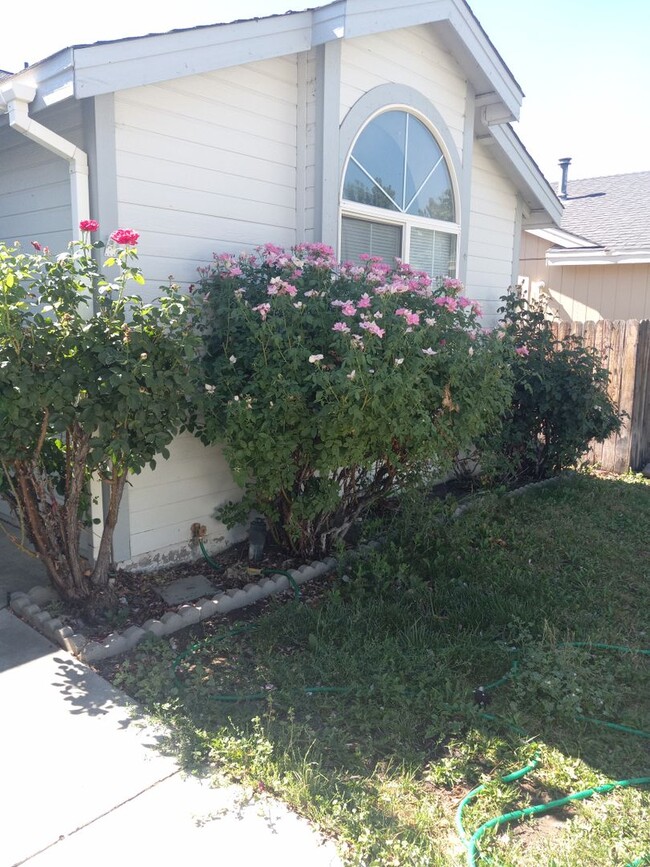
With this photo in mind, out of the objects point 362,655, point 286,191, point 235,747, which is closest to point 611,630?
point 362,655

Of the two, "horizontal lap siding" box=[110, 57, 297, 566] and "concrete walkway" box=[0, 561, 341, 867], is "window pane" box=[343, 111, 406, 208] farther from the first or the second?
"concrete walkway" box=[0, 561, 341, 867]

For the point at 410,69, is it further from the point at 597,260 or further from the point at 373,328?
the point at 597,260

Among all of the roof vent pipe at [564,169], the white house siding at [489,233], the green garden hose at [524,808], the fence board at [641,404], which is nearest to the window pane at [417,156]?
the white house siding at [489,233]

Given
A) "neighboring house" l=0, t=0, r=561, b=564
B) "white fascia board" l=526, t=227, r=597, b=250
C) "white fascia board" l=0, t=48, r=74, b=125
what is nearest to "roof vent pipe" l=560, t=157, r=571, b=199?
"white fascia board" l=526, t=227, r=597, b=250

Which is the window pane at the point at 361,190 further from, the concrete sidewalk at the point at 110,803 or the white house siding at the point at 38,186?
the concrete sidewalk at the point at 110,803

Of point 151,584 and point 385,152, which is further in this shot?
point 385,152

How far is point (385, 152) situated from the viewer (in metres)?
5.89

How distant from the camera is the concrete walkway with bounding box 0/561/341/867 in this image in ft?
7.58

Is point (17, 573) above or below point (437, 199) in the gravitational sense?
below

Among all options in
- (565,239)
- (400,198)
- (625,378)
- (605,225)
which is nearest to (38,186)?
(400,198)

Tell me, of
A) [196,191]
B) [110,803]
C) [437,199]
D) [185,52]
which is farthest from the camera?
[437,199]

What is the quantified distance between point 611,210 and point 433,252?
827 cm

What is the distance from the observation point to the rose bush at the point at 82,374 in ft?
10.9

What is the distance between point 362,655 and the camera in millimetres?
3547
